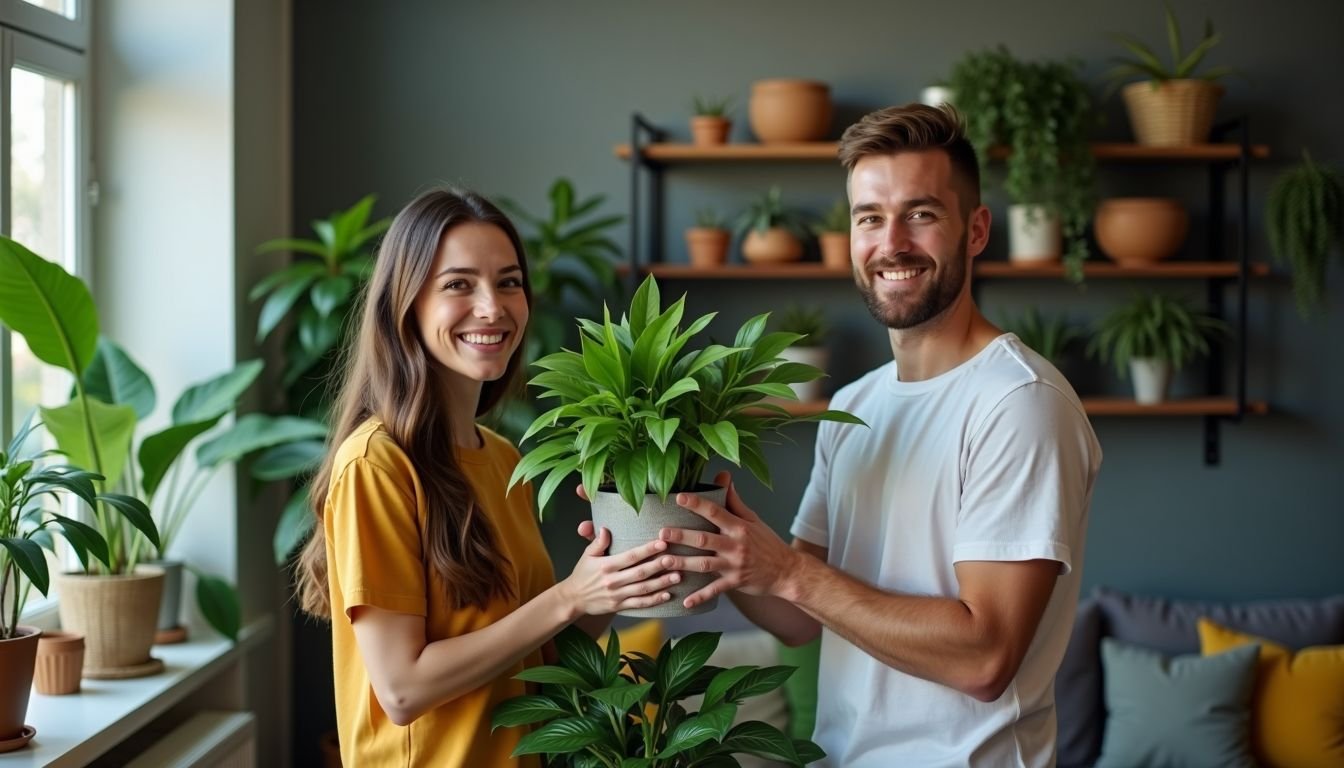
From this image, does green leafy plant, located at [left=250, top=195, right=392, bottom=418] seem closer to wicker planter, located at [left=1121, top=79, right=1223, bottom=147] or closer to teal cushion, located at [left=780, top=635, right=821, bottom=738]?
teal cushion, located at [left=780, top=635, right=821, bottom=738]

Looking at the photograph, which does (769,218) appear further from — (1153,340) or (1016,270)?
(1153,340)

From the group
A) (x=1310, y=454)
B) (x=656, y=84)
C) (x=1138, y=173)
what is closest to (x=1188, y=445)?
(x=1310, y=454)

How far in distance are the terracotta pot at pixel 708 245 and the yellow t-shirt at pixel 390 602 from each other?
213 centimetres

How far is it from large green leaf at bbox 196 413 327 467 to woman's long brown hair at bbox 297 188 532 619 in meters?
1.29

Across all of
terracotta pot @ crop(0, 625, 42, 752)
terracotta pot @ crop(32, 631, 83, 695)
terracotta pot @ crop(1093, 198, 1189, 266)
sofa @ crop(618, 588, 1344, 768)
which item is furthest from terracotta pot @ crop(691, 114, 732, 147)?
terracotta pot @ crop(0, 625, 42, 752)

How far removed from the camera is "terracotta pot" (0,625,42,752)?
A: 2180mm

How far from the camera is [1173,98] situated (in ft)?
12.0

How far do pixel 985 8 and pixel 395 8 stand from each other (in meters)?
1.93

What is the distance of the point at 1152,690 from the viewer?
135 inches

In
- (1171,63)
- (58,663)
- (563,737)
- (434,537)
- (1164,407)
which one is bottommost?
(58,663)

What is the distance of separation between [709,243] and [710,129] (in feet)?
1.16

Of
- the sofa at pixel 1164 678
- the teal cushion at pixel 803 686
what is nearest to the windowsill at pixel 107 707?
the sofa at pixel 1164 678

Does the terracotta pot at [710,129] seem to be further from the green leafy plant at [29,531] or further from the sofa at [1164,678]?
the green leafy plant at [29,531]

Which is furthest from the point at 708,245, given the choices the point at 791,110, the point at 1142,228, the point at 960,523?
the point at 960,523
